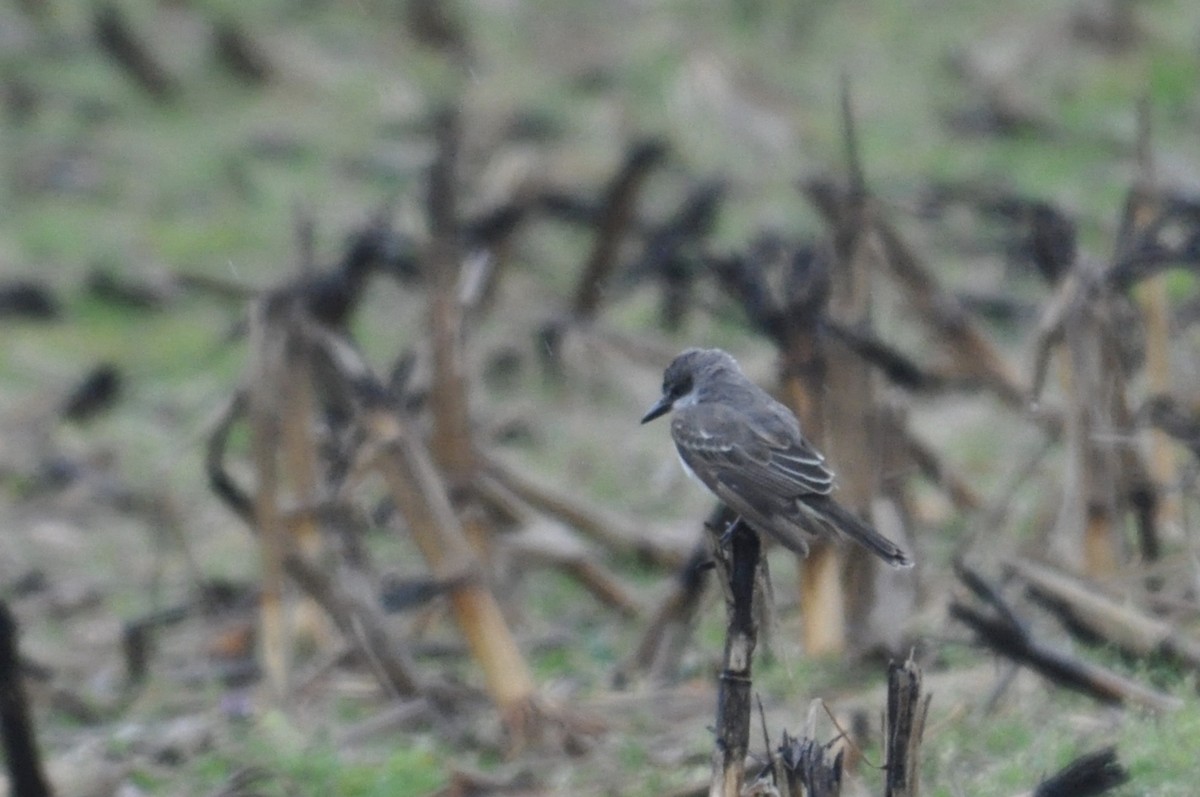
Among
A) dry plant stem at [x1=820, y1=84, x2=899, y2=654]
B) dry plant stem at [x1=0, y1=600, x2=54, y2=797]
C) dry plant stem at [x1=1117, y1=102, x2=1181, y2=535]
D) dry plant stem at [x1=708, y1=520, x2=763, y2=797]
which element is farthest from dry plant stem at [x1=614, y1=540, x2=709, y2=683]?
dry plant stem at [x1=708, y1=520, x2=763, y2=797]

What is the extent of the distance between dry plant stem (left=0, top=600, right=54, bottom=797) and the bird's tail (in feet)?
6.83

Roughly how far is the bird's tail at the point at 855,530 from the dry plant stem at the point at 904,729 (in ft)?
1.35

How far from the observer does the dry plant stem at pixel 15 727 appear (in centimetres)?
570

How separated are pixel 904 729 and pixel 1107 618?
205cm

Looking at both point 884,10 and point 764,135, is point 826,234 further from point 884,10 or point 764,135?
point 884,10

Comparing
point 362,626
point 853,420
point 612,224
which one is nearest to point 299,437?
point 362,626

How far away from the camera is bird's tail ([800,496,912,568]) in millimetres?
4773

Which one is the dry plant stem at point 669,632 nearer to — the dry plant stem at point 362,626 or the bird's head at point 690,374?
the dry plant stem at point 362,626

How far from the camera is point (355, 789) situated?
626cm

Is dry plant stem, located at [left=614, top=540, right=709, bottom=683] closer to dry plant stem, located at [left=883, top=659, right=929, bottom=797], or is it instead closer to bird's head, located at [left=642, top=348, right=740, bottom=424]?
bird's head, located at [left=642, top=348, right=740, bottom=424]

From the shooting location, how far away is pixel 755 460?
17.3 feet

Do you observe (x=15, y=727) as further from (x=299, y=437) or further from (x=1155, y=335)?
(x=1155, y=335)

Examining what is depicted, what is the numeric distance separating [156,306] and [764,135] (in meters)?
4.65

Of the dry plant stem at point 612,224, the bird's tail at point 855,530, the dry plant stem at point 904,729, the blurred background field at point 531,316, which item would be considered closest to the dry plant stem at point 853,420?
the blurred background field at point 531,316
